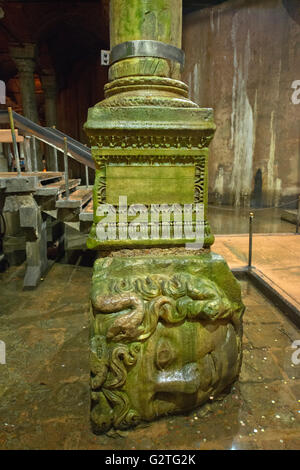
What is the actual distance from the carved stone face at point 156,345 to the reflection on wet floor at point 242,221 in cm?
503

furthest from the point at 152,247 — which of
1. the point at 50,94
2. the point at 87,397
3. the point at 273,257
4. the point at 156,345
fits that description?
the point at 50,94

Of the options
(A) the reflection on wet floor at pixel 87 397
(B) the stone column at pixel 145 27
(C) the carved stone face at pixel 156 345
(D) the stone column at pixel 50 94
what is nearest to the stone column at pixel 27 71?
(D) the stone column at pixel 50 94

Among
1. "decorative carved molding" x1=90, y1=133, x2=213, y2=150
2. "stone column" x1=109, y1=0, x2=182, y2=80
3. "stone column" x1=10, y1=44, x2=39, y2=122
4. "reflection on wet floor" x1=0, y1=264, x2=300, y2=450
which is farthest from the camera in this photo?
"stone column" x1=10, y1=44, x2=39, y2=122

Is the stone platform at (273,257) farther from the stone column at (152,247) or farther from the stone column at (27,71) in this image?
the stone column at (27,71)

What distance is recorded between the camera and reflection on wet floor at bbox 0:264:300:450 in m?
1.95

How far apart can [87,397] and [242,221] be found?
697 cm

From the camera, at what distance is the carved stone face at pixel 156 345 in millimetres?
1968

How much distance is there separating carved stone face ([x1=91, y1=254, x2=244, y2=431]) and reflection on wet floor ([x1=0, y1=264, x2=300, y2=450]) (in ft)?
0.44

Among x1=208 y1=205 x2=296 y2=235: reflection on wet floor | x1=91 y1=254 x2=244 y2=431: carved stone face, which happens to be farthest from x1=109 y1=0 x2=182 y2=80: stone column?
x1=208 y1=205 x2=296 y2=235: reflection on wet floor

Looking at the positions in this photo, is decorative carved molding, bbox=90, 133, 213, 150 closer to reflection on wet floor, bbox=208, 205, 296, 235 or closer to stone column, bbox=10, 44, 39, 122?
reflection on wet floor, bbox=208, 205, 296, 235

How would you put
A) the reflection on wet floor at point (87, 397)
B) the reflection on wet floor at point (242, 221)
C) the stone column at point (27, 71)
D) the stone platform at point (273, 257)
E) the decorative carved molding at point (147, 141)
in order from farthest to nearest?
1. the stone column at point (27, 71)
2. the reflection on wet floor at point (242, 221)
3. the stone platform at point (273, 257)
4. the decorative carved molding at point (147, 141)
5. the reflection on wet floor at point (87, 397)

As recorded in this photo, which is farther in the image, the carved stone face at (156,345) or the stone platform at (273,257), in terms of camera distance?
the stone platform at (273,257)

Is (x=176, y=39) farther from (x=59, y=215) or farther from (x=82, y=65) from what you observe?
(x=82, y=65)

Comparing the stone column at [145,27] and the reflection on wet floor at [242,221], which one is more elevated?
the stone column at [145,27]
